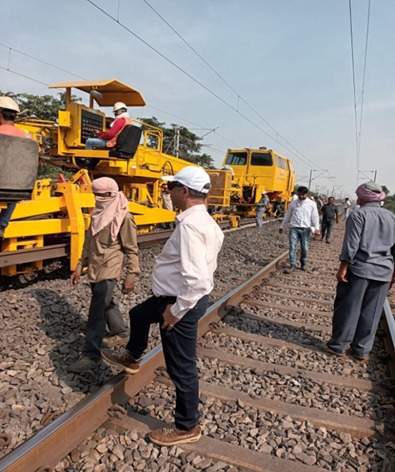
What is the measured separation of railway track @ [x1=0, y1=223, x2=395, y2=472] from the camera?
243 centimetres

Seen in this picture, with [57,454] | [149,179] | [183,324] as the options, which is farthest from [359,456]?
[149,179]

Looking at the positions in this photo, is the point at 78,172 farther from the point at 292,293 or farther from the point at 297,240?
the point at 297,240

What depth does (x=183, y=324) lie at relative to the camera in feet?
8.15

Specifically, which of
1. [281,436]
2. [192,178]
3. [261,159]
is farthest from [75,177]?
[261,159]

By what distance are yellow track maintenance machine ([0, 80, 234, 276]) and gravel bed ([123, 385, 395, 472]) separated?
2107 millimetres

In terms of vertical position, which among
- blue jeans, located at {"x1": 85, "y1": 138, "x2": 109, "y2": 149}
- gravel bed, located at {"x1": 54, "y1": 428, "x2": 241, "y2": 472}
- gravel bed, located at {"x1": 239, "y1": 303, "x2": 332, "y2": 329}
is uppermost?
blue jeans, located at {"x1": 85, "y1": 138, "x2": 109, "y2": 149}

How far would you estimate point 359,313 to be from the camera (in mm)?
4117

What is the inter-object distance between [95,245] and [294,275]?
5284 millimetres

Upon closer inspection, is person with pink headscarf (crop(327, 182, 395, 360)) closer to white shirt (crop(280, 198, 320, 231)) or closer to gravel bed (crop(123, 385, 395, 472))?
gravel bed (crop(123, 385, 395, 472))

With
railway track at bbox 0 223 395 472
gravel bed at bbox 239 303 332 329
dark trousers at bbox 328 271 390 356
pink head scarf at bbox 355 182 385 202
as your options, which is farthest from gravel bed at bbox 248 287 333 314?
pink head scarf at bbox 355 182 385 202

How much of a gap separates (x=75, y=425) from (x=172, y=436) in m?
0.60

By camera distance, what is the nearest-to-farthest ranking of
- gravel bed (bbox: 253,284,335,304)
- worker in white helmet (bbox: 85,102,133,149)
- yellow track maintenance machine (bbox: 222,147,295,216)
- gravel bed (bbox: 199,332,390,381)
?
gravel bed (bbox: 199,332,390,381) → gravel bed (bbox: 253,284,335,304) → worker in white helmet (bbox: 85,102,133,149) → yellow track maintenance machine (bbox: 222,147,295,216)

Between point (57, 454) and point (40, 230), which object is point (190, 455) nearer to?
point (57, 454)

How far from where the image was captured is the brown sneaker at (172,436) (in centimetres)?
255
